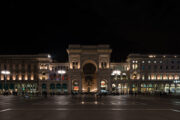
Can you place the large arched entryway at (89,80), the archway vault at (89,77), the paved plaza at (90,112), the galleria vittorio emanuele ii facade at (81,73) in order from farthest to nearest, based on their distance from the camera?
the large arched entryway at (89,80) → the archway vault at (89,77) → the galleria vittorio emanuele ii facade at (81,73) → the paved plaza at (90,112)

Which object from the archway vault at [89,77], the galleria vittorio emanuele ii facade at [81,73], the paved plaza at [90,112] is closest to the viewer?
the paved plaza at [90,112]

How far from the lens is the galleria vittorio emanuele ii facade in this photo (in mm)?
94250

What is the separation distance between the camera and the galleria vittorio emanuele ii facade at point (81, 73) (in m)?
94.2

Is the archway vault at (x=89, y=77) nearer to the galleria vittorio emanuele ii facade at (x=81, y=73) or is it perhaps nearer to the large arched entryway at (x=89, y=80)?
the large arched entryway at (x=89, y=80)

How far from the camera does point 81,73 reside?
95.4m

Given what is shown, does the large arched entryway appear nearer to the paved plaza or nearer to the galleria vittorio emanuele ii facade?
the galleria vittorio emanuele ii facade

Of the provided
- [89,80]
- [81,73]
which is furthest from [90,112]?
[89,80]

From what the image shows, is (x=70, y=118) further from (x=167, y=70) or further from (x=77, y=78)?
(x=167, y=70)

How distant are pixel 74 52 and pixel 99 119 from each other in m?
79.3

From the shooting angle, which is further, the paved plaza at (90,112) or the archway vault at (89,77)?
the archway vault at (89,77)

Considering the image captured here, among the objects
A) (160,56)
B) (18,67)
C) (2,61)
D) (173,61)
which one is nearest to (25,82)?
(18,67)

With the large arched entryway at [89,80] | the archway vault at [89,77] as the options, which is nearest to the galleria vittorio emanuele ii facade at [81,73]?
the archway vault at [89,77]

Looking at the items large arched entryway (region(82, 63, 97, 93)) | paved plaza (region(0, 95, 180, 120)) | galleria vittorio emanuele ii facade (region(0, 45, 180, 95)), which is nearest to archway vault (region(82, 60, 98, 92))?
large arched entryway (region(82, 63, 97, 93))

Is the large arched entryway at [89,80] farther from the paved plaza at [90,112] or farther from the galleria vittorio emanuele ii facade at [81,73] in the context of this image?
the paved plaza at [90,112]
